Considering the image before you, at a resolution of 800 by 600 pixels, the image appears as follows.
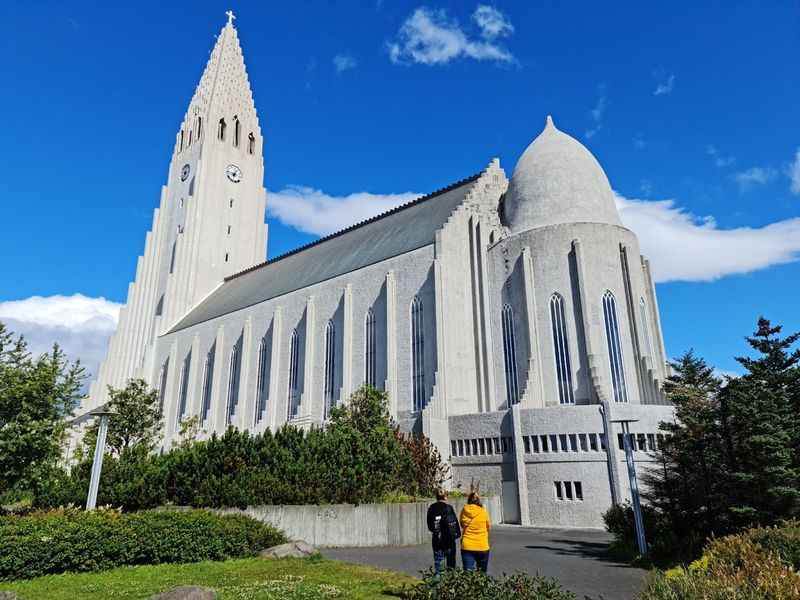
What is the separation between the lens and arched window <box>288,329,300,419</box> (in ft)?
137

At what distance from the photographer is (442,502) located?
10609 mm

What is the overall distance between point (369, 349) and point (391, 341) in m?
3.17

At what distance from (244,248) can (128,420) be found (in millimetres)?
30171

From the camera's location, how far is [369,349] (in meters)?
37.8

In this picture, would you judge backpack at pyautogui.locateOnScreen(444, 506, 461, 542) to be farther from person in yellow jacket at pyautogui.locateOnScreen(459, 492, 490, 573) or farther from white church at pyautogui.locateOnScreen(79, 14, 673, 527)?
white church at pyautogui.locateOnScreen(79, 14, 673, 527)

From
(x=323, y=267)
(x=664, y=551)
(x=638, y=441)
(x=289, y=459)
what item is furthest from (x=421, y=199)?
(x=664, y=551)

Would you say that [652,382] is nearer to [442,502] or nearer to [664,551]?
[664,551]

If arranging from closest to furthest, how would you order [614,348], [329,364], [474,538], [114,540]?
Answer: 1. [474,538]
2. [114,540]
3. [614,348]
4. [329,364]

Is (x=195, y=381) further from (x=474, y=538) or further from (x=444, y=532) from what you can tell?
(x=474, y=538)

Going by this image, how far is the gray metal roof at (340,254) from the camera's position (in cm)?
3903

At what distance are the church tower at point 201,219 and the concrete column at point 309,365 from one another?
23.2 meters

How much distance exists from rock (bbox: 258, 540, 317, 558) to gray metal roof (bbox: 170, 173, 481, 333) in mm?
23738

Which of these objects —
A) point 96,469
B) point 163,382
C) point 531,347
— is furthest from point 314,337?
point 96,469

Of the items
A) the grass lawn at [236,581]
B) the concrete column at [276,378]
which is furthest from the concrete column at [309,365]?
the grass lawn at [236,581]
